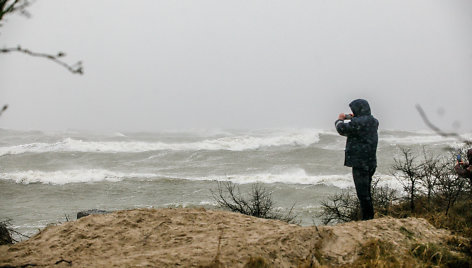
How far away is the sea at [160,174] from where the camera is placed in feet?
44.8

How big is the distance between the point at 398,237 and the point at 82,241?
3.08 m

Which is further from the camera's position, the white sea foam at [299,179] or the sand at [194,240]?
the white sea foam at [299,179]

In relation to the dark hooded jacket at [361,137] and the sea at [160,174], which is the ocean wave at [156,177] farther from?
the dark hooded jacket at [361,137]

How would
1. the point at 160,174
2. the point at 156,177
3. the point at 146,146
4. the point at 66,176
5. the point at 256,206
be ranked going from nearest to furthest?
the point at 256,206 < the point at 156,177 < the point at 160,174 < the point at 66,176 < the point at 146,146

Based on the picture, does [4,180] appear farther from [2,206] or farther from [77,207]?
[77,207]

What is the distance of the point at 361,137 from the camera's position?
581 centimetres

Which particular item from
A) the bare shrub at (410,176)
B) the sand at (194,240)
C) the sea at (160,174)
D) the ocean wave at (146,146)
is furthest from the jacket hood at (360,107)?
the ocean wave at (146,146)

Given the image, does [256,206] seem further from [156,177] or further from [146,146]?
[146,146]

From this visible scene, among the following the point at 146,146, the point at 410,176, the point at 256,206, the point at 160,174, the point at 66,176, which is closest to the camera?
the point at 410,176

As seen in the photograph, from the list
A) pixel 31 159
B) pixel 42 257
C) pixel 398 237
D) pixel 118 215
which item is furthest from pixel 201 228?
pixel 31 159

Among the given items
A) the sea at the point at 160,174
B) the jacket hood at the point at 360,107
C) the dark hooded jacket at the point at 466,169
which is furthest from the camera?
the sea at the point at 160,174

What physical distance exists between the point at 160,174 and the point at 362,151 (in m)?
15.5

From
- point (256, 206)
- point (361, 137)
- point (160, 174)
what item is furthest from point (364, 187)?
point (160, 174)

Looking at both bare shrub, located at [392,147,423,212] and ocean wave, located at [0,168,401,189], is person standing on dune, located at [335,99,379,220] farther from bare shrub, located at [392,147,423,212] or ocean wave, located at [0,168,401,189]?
ocean wave, located at [0,168,401,189]
